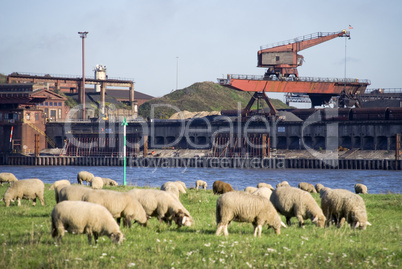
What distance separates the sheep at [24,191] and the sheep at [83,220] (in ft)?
25.6

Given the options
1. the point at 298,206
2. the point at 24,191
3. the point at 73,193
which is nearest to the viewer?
the point at 73,193

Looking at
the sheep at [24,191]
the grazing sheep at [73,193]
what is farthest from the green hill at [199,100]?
the grazing sheep at [73,193]

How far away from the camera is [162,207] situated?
15.3m

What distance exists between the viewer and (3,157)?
274ft

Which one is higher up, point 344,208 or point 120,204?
point 120,204

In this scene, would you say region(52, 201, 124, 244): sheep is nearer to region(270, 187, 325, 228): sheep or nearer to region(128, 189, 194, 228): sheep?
region(128, 189, 194, 228): sheep

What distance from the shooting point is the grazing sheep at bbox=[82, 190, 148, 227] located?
1395 cm

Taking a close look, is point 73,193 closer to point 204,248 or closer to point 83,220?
point 83,220

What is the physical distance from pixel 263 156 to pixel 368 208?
177 feet

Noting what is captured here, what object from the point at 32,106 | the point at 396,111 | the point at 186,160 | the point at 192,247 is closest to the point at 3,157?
the point at 32,106

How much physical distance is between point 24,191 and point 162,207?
6890 millimetres

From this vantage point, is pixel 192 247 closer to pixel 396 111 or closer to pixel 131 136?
pixel 396 111

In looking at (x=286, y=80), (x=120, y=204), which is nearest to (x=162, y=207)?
(x=120, y=204)

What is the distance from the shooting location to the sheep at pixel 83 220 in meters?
12.2
